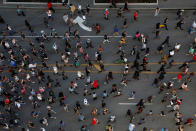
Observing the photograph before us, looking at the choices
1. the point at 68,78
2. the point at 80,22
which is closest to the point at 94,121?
the point at 68,78

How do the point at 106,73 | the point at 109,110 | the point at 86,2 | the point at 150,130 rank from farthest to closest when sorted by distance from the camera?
the point at 86,2 < the point at 106,73 < the point at 109,110 < the point at 150,130

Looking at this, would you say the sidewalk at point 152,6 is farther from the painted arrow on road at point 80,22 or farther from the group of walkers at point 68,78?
the painted arrow on road at point 80,22

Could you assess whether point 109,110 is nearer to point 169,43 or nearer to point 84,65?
point 84,65

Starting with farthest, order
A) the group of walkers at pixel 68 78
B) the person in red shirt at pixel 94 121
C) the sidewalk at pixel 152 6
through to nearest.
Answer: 1. the sidewalk at pixel 152 6
2. the group of walkers at pixel 68 78
3. the person in red shirt at pixel 94 121

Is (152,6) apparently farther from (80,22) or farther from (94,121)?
(94,121)

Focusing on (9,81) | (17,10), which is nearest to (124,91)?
(9,81)

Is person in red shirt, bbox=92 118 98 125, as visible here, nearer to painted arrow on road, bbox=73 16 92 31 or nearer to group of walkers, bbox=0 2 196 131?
group of walkers, bbox=0 2 196 131

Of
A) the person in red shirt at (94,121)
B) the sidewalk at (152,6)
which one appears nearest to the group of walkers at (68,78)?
the person in red shirt at (94,121)

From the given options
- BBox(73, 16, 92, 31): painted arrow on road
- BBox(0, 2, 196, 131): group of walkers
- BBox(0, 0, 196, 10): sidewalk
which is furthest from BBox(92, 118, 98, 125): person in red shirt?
BBox(0, 0, 196, 10): sidewalk
